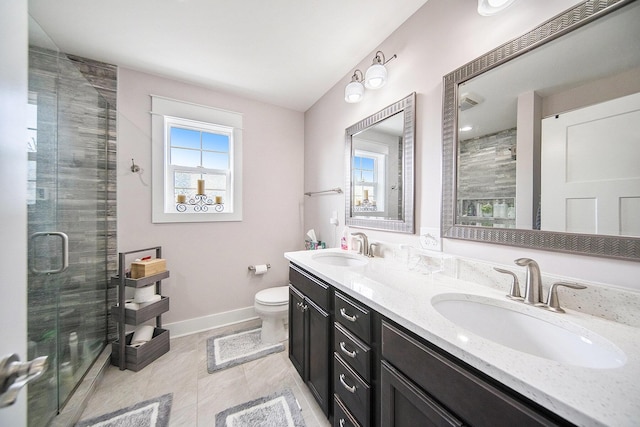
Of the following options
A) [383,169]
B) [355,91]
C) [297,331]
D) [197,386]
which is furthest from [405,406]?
[355,91]

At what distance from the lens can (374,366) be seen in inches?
36.3

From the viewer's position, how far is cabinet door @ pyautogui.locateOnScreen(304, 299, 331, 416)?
4.00 ft

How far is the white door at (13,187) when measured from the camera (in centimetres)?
48

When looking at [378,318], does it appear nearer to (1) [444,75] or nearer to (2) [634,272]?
(2) [634,272]

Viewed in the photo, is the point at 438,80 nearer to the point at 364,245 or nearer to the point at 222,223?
the point at 364,245

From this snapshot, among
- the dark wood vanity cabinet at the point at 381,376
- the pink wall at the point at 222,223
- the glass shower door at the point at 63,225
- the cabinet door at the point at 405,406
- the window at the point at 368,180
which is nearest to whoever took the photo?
the dark wood vanity cabinet at the point at 381,376

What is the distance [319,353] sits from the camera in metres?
1.30

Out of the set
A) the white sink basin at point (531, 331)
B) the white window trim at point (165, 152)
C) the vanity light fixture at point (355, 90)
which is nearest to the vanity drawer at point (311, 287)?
the white sink basin at point (531, 331)

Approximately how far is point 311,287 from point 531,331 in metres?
0.99

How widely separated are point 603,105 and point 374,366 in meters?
1.24

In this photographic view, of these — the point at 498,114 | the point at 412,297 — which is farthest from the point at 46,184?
the point at 498,114

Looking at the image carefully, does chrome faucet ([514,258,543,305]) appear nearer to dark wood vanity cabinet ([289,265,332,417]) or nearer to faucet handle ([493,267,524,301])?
faucet handle ([493,267,524,301])

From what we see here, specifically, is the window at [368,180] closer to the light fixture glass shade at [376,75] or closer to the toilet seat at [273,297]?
the light fixture glass shade at [376,75]

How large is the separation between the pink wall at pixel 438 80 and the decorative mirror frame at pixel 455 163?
39 mm
